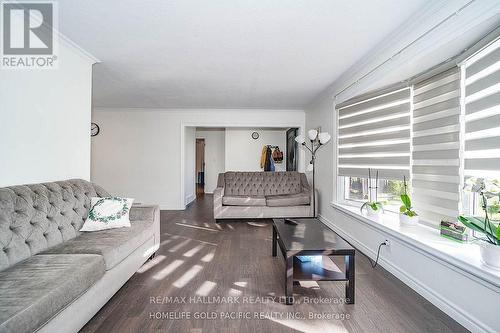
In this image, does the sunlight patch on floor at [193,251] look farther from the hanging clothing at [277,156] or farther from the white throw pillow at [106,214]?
the hanging clothing at [277,156]

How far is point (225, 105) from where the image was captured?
16.7 ft

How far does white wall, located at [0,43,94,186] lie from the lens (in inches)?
73.0

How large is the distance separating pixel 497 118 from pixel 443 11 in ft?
2.84

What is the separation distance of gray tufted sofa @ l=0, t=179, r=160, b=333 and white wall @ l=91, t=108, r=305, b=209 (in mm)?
3050

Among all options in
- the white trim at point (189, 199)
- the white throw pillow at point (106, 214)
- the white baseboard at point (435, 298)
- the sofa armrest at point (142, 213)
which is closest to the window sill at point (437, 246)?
the white baseboard at point (435, 298)

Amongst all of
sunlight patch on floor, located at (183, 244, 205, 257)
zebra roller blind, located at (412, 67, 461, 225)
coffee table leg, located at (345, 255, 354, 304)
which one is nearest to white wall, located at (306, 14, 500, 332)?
zebra roller blind, located at (412, 67, 461, 225)

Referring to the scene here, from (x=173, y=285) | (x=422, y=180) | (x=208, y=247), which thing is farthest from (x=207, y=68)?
(x=422, y=180)

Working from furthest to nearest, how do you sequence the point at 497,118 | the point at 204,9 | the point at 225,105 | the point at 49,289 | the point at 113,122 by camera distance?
the point at 113,122, the point at 225,105, the point at 204,9, the point at 497,118, the point at 49,289

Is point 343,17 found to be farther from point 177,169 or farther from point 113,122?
point 113,122

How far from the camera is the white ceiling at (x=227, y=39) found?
1.85 metres

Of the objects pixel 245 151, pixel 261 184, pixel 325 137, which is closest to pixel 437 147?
pixel 325 137

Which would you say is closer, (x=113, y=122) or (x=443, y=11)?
(x=443, y=11)

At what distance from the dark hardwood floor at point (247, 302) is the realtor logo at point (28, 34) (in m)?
2.21

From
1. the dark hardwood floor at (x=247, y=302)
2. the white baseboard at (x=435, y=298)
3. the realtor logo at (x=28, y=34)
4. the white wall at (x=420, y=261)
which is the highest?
the realtor logo at (x=28, y=34)
